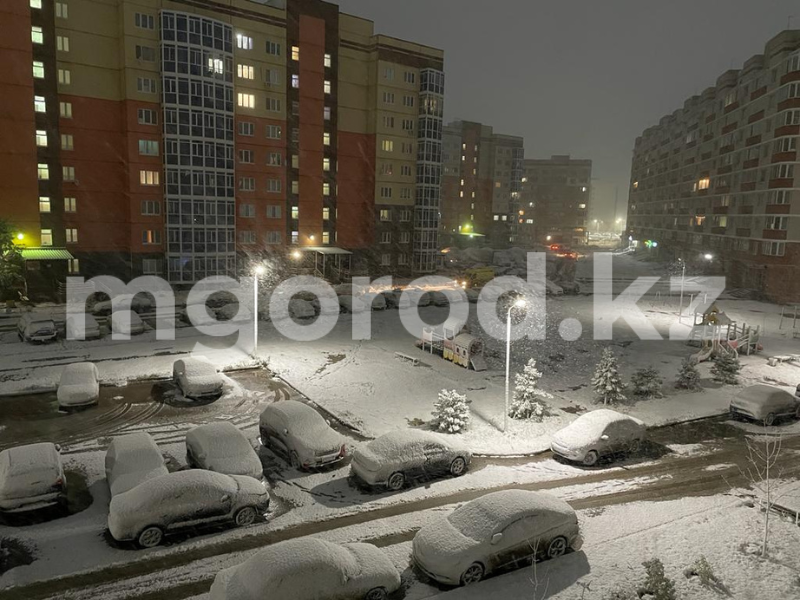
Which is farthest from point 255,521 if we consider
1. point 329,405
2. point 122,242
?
point 122,242

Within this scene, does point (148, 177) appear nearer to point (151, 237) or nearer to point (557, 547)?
point (151, 237)

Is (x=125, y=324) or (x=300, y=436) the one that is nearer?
(x=300, y=436)

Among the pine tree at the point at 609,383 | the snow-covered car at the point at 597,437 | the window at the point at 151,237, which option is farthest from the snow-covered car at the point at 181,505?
the window at the point at 151,237

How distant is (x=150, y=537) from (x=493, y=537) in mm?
8440

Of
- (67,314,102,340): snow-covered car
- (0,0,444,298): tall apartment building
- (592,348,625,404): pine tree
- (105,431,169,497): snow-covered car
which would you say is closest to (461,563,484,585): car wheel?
(105,431,169,497): snow-covered car

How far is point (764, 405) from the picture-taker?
953 inches

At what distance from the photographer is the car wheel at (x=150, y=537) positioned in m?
14.2

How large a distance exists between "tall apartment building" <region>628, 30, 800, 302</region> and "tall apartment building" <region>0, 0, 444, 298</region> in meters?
36.0

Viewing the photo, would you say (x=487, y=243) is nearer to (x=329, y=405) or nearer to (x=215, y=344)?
(x=215, y=344)

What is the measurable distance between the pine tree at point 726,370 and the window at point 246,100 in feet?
150

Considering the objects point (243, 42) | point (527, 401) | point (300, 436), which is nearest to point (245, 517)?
point (300, 436)

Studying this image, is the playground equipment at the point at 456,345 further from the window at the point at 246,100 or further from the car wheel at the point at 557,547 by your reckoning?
the window at the point at 246,100

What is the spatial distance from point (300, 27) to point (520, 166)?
281 ft

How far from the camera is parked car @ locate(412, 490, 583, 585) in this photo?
1303 cm
